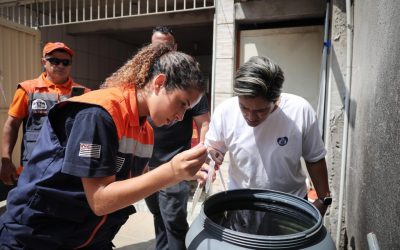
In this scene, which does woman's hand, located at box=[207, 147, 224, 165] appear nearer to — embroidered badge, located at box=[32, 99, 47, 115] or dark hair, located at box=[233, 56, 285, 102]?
dark hair, located at box=[233, 56, 285, 102]

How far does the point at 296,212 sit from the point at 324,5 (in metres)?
2.89

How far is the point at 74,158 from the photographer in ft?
3.67

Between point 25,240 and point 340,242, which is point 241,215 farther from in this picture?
point 340,242

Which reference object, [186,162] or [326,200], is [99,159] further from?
[326,200]

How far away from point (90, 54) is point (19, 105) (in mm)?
3981

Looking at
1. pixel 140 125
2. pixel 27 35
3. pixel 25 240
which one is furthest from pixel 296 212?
pixel 27 35

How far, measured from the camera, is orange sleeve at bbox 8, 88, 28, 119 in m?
2.96

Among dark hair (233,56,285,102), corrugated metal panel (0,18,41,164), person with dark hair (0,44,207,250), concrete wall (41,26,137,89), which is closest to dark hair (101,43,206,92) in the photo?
person with dark hair (0,44,207,250)

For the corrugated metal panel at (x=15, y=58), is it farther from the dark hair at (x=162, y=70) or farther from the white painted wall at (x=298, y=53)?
the dark hair at (x=162, y=70)

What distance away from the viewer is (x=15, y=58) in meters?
4.75

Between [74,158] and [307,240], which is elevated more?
[74,158]

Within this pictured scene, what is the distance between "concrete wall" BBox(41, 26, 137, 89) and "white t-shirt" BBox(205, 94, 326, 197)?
4919 millimetres

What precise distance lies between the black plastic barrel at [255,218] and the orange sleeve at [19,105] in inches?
90.0

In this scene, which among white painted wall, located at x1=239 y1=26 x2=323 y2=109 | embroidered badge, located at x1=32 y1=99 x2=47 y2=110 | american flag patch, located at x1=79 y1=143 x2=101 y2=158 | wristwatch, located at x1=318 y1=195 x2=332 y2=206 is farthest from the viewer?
white painted wall, located at x1=239 y1=26 x2=323 y2=109
